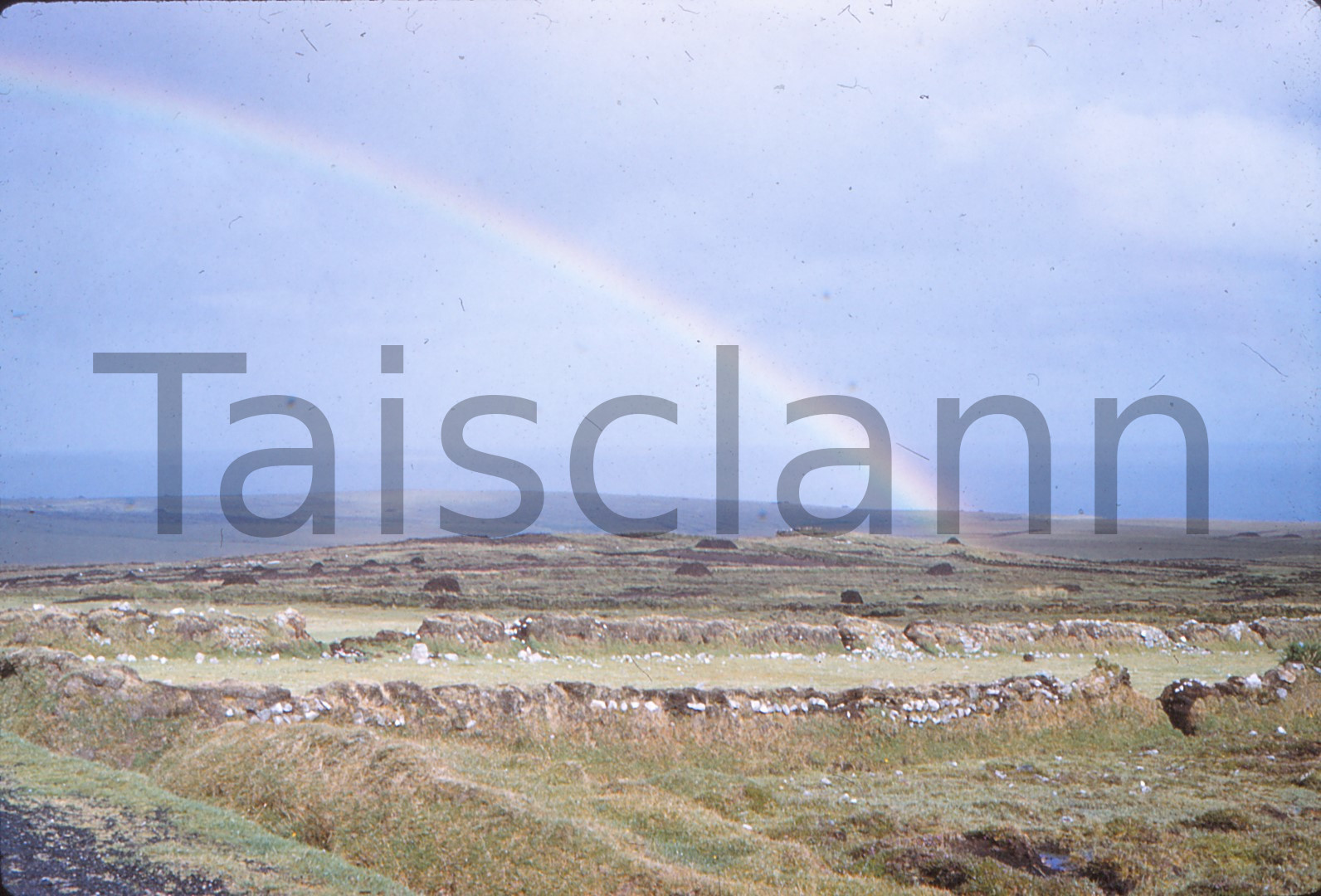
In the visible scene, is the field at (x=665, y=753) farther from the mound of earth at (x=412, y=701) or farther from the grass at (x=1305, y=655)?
the grass at (x=1305, y=655)

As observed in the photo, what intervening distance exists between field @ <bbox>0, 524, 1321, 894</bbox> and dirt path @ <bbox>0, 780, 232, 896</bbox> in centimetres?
7

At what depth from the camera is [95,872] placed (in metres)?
9.06

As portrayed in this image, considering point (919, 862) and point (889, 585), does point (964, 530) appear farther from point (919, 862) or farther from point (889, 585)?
point (919, 862)

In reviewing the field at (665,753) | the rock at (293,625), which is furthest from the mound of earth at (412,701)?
the rock at (293,625)

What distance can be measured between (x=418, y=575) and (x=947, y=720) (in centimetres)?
5416

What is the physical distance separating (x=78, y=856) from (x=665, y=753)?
10498mm

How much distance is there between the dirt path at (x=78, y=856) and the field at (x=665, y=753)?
73mm

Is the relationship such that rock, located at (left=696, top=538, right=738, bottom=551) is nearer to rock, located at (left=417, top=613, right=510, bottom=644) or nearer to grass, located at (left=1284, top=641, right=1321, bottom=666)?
rock, located at (left=417, top=613, right=510, bottom=644)

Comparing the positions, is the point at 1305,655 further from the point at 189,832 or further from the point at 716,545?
the point at 716,545

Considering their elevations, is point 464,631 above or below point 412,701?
below

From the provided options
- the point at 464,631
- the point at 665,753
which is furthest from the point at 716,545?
the point at 665,753

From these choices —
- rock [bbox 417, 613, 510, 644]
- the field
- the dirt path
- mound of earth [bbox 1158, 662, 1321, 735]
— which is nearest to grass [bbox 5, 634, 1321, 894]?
the field

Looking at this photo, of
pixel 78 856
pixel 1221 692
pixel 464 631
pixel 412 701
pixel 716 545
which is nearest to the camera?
pixel 78 856

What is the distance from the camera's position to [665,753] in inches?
705
